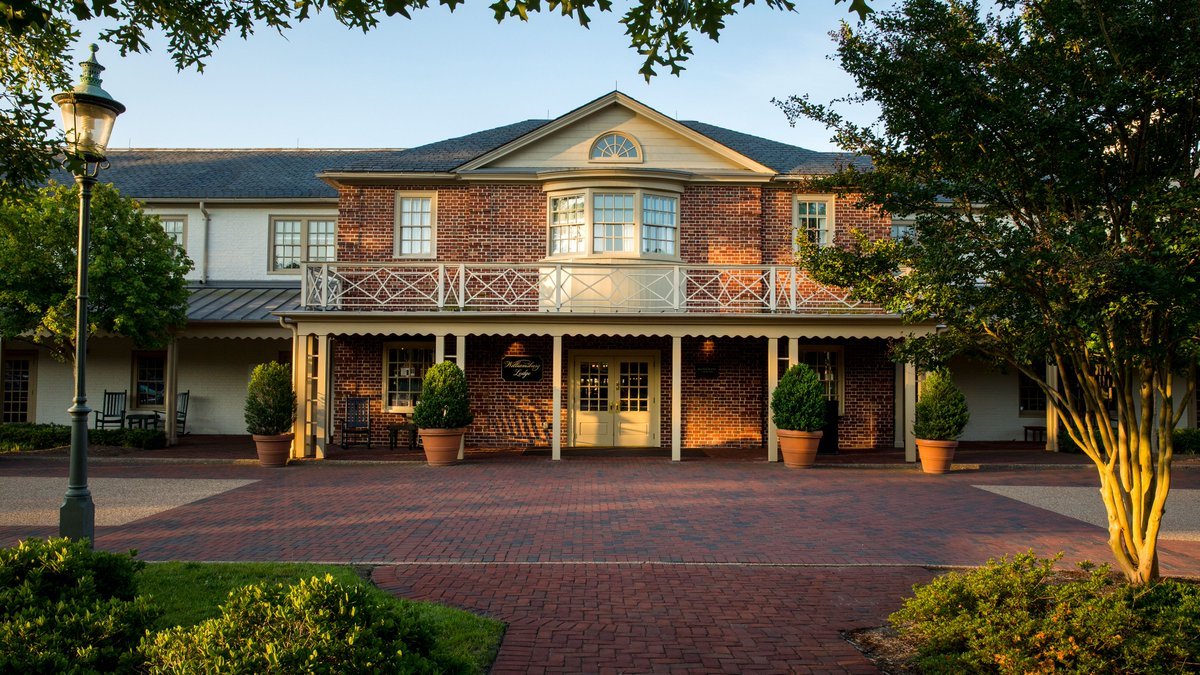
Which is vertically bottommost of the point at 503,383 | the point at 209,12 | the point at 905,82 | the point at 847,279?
the point at 503,383

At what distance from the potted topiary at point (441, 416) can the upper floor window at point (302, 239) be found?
7.16 m

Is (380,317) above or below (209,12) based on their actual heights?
below

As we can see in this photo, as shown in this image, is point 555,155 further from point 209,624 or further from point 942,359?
point 209,624

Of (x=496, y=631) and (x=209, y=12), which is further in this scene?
(x=209, y=12)

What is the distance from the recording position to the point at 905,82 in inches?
242

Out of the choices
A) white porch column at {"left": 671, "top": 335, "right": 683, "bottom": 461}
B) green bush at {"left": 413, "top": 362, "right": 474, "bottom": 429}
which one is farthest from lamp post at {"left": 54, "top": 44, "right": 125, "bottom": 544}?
white porch column at {"left": 671, "top": 335, "right": 683, "bottom": 461}

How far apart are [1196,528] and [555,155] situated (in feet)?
41.9

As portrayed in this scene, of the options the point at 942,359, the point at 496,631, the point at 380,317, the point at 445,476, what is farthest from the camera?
the point at 380,317

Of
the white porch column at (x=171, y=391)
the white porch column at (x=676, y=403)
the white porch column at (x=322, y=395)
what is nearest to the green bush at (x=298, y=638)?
the white porch column at (x=676, y=403)

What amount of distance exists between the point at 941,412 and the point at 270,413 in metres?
12.1

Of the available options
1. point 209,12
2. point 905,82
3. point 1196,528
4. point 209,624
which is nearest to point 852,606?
point 905,82

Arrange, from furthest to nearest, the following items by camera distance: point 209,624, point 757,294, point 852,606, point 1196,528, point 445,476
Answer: point 757,294 → point 445,476 → point 1196,528 → point 852,606 → point 209,624

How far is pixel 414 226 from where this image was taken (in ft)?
57.0

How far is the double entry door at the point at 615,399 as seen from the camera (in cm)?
1725
